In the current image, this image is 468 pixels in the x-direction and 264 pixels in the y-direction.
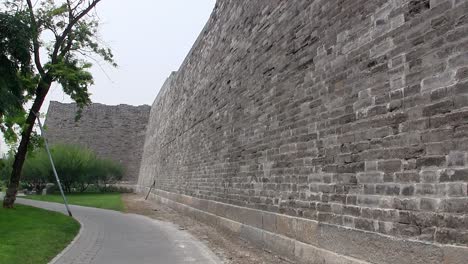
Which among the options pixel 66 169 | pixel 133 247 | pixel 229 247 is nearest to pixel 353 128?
pixel 229 247

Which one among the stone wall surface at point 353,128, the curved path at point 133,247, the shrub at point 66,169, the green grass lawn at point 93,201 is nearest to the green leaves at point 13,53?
the curved path at point 133,247

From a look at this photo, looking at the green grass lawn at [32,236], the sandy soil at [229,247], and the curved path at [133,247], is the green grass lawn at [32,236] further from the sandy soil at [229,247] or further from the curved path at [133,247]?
the sandy soil at [229,247]

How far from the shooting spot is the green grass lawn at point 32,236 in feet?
26.0

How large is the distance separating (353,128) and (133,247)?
18.3 ft

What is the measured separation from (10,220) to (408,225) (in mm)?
10917

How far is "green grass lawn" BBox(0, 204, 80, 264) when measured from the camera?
7938mm

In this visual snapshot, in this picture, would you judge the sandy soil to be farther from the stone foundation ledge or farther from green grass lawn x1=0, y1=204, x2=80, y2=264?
green grass lawn x1=0, y1=204, x2=80, y2=264

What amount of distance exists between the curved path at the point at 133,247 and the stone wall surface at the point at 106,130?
113ft

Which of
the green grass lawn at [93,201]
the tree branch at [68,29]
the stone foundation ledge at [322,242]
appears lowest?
the stone foundation ledge at [322,242]

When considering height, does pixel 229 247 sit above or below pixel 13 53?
below

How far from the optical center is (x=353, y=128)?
679 cm

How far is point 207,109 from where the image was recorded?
17375 mm

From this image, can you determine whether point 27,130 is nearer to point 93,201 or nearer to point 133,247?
point 133,247

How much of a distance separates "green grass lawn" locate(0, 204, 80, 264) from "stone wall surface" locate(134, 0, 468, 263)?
409 cm
